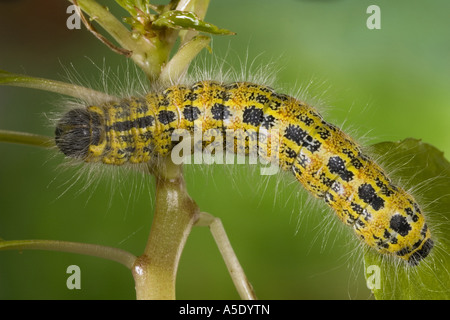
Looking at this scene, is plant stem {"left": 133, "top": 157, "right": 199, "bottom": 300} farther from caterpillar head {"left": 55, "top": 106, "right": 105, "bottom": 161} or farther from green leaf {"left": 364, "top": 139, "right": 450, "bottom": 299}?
green leaf {"left": 364, "top": 139, "right": 450, "bottom": 299}

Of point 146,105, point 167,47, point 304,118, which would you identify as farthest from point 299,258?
point 167,47

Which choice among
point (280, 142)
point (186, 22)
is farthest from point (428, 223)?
point (186, 22)

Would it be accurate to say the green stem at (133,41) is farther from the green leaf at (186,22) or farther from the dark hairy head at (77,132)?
the dark hairy head at (77,132)

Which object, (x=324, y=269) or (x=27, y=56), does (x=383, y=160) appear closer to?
(x=324, y=269)

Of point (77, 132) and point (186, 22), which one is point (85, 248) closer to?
point (77, 132)

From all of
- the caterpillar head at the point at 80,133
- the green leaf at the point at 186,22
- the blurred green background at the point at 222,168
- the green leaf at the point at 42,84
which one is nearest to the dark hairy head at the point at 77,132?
the caterpillar head at the point at 80,133
